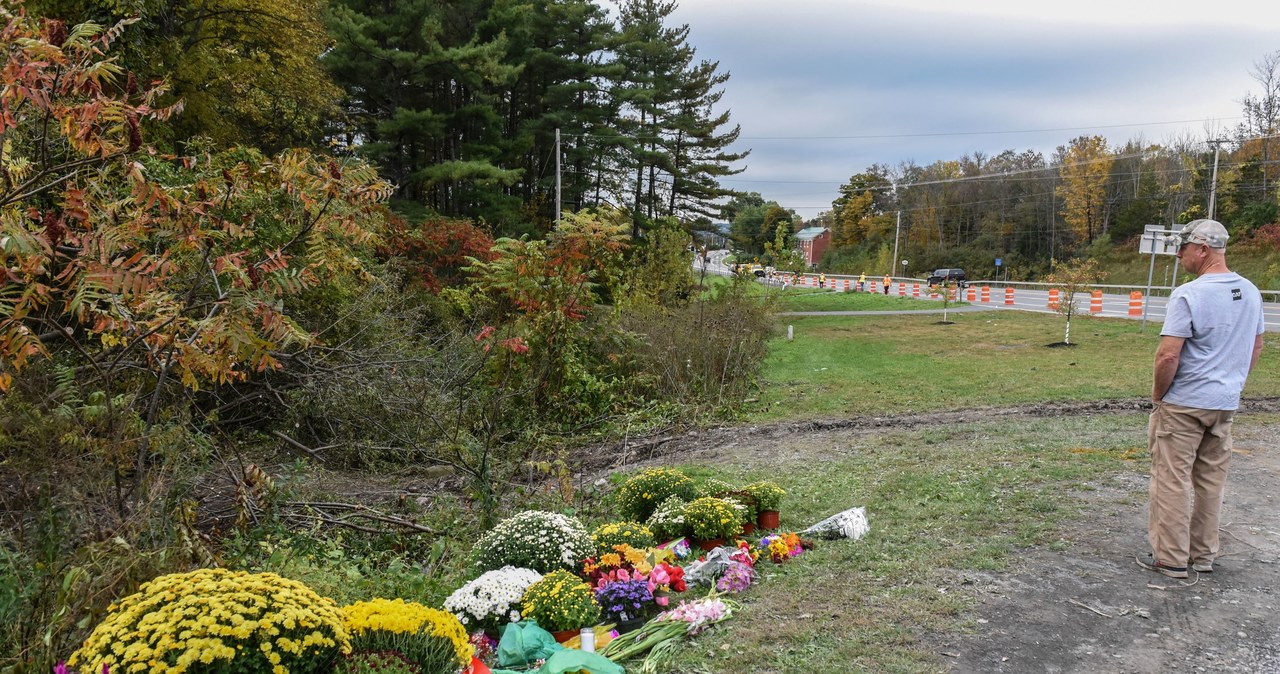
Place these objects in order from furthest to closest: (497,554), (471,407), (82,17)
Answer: (82,17)
(471,407)
(497,554)

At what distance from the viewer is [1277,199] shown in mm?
41781

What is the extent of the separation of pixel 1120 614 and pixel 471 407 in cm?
681

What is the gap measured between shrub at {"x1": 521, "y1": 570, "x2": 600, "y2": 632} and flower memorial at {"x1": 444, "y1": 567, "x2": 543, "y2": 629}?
0.07 meters

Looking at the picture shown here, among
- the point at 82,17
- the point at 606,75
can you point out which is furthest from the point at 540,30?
the point at 82,17

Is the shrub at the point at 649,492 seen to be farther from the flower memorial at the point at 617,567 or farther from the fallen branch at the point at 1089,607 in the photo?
the fallen branch at the point at 1089,607

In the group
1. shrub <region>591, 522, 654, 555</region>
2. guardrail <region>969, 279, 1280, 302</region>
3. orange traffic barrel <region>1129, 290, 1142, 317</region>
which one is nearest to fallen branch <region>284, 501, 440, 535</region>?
shrub <region>591, 522, 654, 555</region>

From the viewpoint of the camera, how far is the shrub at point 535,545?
4.21m

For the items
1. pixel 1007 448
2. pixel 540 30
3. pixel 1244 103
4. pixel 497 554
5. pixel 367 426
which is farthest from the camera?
pixel 1244 103

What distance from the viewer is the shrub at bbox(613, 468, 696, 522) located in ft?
17.9

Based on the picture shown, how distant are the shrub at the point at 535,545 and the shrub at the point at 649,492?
1.04 metres

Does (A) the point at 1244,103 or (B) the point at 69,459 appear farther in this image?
(A) the point at 1244,103

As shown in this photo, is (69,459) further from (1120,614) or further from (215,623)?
(1120,614)

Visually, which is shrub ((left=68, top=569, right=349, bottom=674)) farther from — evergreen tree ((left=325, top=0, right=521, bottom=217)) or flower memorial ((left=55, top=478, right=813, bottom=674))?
evergreen tree ((left=325, top=0, right=521, bottom=217))

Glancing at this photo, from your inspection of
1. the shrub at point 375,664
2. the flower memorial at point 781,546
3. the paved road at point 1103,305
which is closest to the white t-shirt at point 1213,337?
the flower memorial at point 781,546
